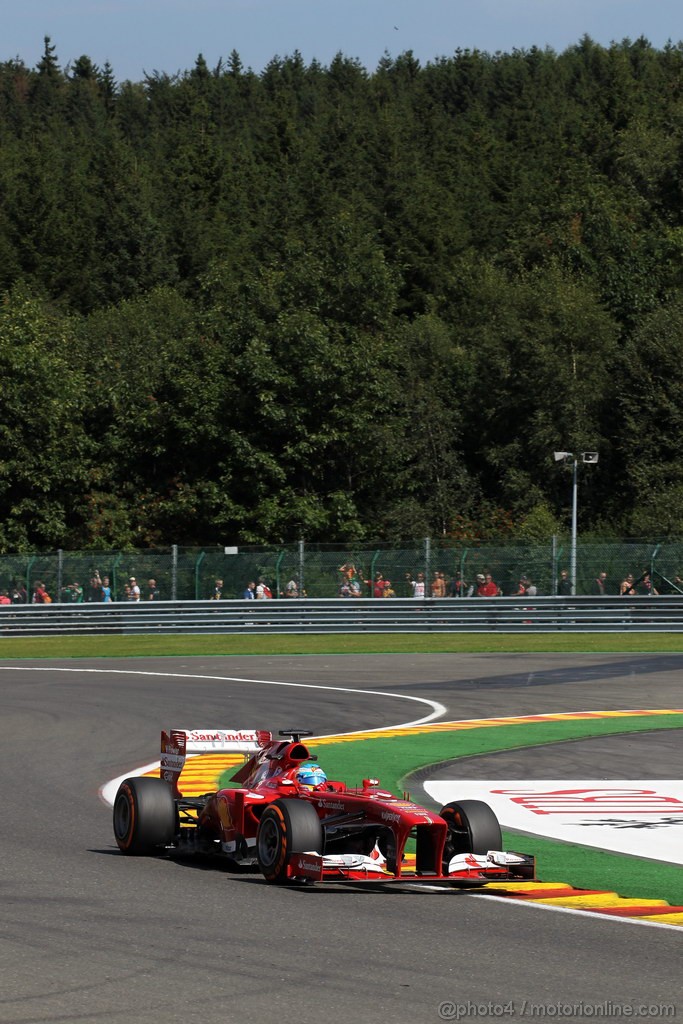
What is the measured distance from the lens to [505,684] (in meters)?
24.8

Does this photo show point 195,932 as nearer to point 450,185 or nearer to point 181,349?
point 181,349

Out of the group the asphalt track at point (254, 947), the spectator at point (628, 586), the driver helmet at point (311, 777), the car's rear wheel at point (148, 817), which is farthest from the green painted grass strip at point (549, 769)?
the spectator at point (628, 586)

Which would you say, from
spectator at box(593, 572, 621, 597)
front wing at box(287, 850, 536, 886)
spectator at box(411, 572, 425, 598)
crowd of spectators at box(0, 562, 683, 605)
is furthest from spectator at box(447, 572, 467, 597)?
front wing at box(287, 850, 536, 886)

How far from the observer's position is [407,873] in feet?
29.1

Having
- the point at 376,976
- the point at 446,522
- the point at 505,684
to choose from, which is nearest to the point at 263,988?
the point at 376,976

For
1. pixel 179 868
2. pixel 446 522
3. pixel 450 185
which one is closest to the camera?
pixel 179 868

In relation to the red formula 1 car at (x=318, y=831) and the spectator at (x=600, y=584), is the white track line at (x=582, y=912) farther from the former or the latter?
the spectator at (x=600, y=584)

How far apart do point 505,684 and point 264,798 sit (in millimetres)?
15768

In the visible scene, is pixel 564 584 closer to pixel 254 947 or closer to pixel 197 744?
pixel 197 744

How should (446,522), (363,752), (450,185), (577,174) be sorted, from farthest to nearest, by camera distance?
(450,185), (577,174), (446,522), (363,752)

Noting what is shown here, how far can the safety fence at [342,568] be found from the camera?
37.6m

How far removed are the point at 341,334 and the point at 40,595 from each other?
27.2m

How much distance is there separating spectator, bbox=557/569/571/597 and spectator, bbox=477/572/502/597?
1.62 m

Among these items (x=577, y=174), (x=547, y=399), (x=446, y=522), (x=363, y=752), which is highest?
(x=577, y=174)
